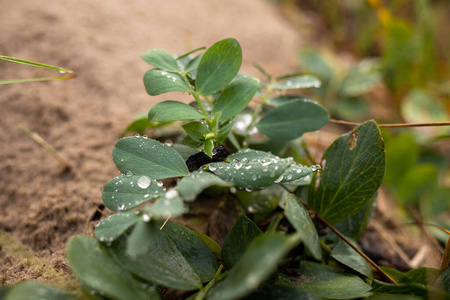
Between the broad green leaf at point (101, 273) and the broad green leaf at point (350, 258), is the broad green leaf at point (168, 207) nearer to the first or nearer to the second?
the broad green leaf at point (101, 273)

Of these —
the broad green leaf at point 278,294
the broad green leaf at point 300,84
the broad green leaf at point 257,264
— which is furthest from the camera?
the broad green leaf at point 300,84

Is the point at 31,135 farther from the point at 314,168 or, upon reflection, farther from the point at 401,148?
the point at 401,148

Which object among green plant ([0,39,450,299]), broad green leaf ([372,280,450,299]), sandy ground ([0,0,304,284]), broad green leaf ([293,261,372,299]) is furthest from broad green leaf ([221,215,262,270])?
sandy ground ([0,0,304,284])

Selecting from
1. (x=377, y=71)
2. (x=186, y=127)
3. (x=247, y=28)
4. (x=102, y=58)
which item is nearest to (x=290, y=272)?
(x=186, y=127)

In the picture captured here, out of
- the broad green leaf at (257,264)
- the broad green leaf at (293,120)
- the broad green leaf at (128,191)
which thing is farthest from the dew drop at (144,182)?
the broad green leaf at (293,120)

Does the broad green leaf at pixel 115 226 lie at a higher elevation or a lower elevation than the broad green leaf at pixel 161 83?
lower

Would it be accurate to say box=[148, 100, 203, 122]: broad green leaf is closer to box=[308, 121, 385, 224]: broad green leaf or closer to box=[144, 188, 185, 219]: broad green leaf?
box=[144, 188, 185, 219]: broad green leaf

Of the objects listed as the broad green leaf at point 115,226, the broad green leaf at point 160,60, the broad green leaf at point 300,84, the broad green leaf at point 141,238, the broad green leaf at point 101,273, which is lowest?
the broad green leaf at point 101,273
